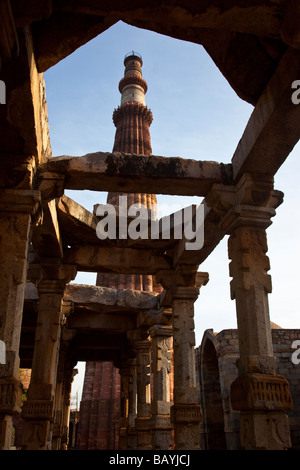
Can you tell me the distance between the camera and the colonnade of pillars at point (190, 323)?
13.5ft

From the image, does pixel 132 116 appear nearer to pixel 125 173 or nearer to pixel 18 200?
pixel 125 173

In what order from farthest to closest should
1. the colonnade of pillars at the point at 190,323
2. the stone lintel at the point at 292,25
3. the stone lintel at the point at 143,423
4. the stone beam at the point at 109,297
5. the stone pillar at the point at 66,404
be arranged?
the stone pillar at the point at 66,404 → the stone lintel at the point at 143,423 → the stone beam at the point at 109,297 → the colonnade of pillars at the point at 190,323 → the stone lintel at the point at 292,25

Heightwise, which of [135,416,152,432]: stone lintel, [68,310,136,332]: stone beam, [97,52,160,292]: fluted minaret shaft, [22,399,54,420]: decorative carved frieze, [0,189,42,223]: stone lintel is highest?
[97,52,160,292]: fluted minaret shaft

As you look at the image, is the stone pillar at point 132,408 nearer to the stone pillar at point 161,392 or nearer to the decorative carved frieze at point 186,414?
the stone pillar at point 161,392

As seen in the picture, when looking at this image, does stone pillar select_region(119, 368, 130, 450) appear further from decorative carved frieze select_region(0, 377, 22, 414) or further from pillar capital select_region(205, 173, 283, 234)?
decorative carved frieze select_region(0, 377, 22, 414)

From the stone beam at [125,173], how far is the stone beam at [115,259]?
2.53 m

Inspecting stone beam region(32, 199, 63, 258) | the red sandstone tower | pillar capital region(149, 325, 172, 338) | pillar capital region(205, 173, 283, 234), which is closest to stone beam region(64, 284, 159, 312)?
pillar capital region(149, 325, 172, 338)

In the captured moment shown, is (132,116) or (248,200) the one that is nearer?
(248,200)

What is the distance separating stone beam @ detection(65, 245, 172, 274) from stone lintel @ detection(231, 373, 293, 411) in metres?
3.81

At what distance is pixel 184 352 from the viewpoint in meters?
7.57

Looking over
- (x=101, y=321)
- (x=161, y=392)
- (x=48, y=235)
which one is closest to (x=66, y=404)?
(x=101, y=321)

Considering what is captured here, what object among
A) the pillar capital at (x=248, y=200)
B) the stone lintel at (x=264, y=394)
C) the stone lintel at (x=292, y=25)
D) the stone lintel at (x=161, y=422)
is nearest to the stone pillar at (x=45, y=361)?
the stone lintel at (x=161, y=422)

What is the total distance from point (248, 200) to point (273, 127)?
1.09 metres

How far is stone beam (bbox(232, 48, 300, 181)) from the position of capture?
12.1 feet
